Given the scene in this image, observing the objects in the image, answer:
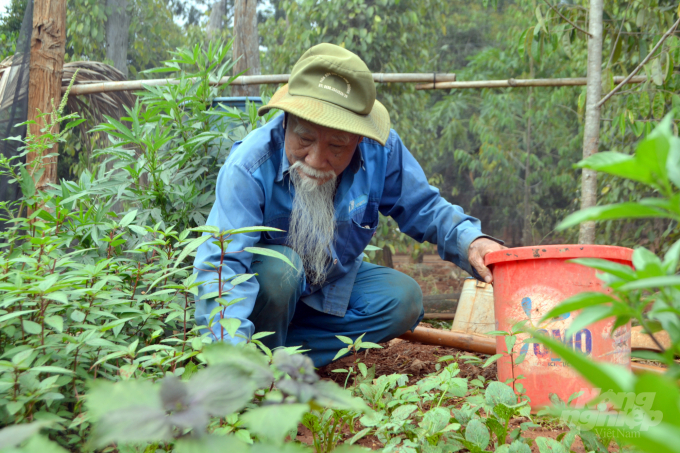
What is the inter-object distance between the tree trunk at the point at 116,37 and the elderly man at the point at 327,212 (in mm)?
6035

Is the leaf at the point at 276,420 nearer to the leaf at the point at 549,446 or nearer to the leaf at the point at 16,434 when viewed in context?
the leaf at the point at 16,434

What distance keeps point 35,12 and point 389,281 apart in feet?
9.60

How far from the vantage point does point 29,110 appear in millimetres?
3561

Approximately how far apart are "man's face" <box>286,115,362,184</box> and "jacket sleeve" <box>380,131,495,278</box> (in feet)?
1.26

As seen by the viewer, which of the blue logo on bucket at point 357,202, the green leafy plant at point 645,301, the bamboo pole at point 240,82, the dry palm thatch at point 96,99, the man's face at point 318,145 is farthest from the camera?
the dry palm thatch at point 96,99

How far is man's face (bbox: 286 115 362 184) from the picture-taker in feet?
6.84

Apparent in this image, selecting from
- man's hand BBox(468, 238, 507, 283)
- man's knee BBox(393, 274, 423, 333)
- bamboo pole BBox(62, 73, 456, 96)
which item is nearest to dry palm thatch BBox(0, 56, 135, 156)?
bamboo pole BBox(62, 73, 456, 96)

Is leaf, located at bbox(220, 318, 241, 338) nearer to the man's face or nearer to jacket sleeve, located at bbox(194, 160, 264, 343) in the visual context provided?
jacket sleeve, located at bbox(194, 160, 264, 343)

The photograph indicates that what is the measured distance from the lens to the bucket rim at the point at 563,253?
1.67 metres

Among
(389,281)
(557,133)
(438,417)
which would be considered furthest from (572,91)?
(438,417)

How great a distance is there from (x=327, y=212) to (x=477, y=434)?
3.82ft

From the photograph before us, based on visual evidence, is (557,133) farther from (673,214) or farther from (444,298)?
(673,214)

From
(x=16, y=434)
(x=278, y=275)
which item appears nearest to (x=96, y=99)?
(x=278, y=275)

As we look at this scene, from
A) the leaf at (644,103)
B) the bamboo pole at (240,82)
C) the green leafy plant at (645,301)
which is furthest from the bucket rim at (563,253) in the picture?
the bamboo pole at (240,82)
